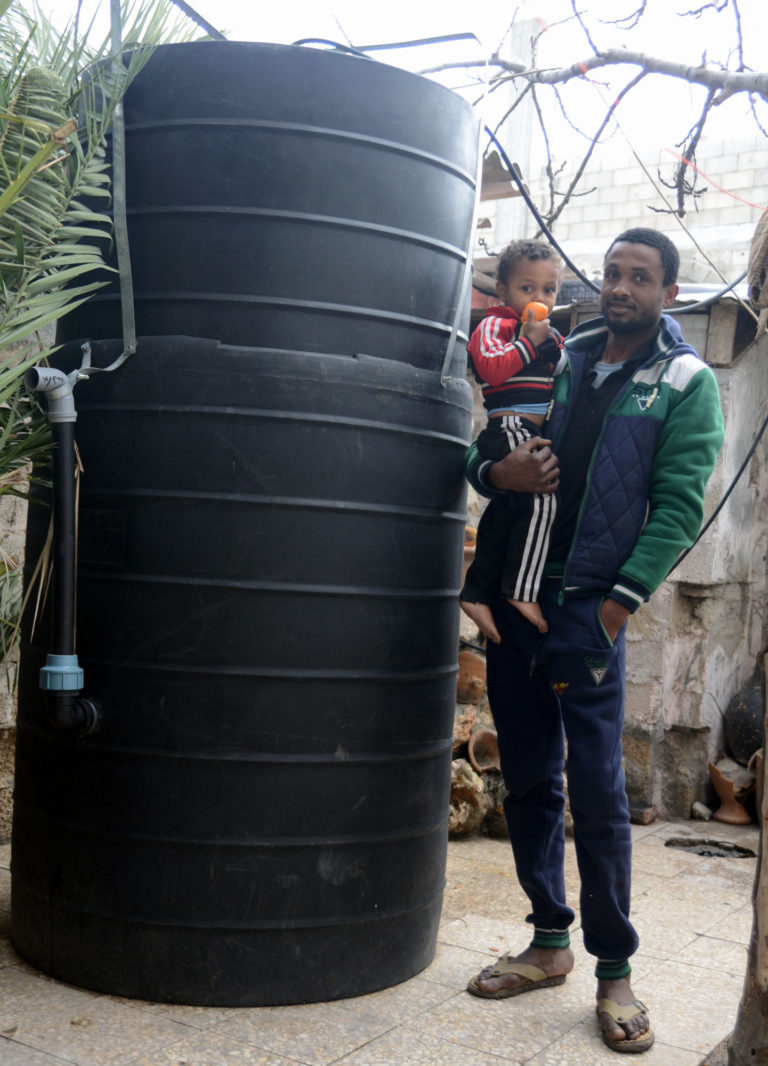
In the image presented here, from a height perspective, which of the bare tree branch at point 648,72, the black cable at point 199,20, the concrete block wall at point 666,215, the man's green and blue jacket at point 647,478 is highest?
the concrete block wall at point 666,215

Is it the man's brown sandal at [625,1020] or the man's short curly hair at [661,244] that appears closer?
the man's brown sandal at [625,1020]

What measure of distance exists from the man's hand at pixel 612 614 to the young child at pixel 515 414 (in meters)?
0.17

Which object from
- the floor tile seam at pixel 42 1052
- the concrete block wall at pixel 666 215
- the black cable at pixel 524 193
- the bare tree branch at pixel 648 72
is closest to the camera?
the floor tile seam at pixel 42 1052

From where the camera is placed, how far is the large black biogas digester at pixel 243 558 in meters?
2.38

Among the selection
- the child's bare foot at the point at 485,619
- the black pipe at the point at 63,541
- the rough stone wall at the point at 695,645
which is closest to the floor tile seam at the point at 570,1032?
the child's bare foot at the point at 485,619

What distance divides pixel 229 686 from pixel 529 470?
0.85 meters

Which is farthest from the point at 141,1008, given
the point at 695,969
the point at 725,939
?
the point at 725,939

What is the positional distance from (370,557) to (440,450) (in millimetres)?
355

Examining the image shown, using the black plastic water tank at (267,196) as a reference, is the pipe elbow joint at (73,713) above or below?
below

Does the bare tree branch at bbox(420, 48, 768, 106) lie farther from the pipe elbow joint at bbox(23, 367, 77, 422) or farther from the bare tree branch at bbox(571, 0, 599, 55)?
the pipe elbow joint at bbox(23, 367, 77, 422)

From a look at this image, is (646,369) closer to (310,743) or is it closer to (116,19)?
(310,743)

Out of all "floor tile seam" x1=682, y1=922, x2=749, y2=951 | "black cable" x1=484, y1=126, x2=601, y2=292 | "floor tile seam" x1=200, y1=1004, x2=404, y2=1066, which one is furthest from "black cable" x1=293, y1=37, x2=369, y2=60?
"floor tile seam" x1=682, y1=922, x2=749, y2=951

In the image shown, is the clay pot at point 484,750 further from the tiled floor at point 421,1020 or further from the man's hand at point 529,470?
the man's hand at point 529,470

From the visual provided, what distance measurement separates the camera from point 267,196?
2.42 meters
